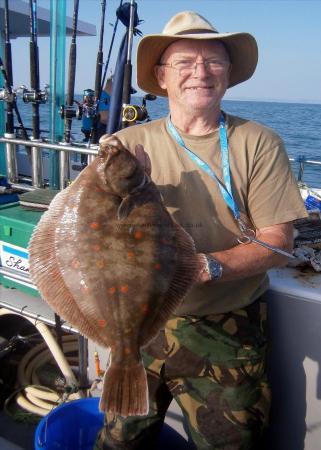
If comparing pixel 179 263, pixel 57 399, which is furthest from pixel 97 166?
pixel 57 399

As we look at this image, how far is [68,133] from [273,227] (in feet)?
9.53

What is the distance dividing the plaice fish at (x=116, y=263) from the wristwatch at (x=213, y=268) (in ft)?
0.22

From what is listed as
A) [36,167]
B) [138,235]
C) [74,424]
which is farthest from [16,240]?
[138,235]

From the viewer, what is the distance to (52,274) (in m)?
1.76

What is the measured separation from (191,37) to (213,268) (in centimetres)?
112

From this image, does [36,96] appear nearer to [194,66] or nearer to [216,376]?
[194,66]

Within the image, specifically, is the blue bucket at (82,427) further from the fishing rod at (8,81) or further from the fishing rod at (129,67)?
the fishing rod at (8,81)

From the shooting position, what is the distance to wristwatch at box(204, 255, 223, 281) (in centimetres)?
183

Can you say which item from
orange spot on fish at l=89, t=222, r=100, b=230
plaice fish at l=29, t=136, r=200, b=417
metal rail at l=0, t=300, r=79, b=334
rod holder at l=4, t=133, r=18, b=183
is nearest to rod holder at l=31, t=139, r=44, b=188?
rod holder at l=4, t=133, r=18, b=183

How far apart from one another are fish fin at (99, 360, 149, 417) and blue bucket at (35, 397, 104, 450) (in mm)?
976

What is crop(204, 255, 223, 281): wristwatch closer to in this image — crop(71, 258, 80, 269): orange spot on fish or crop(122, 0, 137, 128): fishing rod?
crop(71, 258, 80, 269): orange spot on fish

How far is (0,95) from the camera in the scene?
458 centimetres

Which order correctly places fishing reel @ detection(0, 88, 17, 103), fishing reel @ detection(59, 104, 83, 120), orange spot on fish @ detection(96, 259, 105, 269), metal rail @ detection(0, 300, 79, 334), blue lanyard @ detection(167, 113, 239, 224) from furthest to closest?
fishing reel @ detection(0, 88, 17, 103), fishing reel @ detection(59, 104, 83, 120), metal rail @ detection(0, 300, 79, 334), blue lanyard @ detection(167, 113, 239, 224), orange spot on fish @ detection(96, 259, 105, 269)

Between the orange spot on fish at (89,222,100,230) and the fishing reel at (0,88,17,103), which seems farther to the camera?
the fishing reel at (0,88,17,103)
